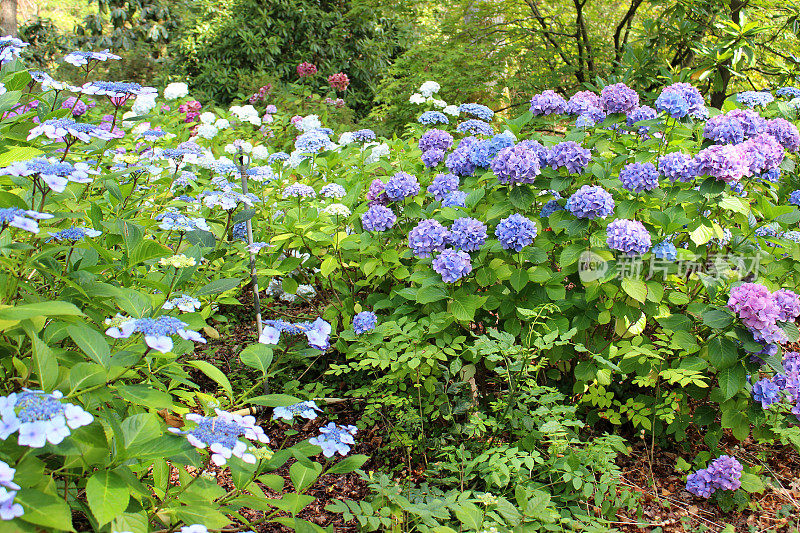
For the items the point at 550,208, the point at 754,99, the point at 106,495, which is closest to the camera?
the point at 106,495

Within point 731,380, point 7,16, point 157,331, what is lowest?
point 7,16

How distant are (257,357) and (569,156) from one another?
4.67ft

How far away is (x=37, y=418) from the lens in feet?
3.27

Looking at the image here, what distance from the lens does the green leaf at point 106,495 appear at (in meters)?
1.05

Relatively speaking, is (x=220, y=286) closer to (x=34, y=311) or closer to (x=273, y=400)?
(x=273, y=400)

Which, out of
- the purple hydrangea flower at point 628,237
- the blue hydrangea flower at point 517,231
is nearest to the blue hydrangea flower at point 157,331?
the blue hydrangea flower at point 517,231

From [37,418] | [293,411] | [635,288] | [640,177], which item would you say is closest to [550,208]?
[640,177]

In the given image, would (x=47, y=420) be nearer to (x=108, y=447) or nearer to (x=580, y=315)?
(x=108, y=447)

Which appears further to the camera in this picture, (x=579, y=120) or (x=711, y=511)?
(x=579, y=120)

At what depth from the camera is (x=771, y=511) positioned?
2275 mm

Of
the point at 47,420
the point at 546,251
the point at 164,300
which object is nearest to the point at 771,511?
the point at 546,251

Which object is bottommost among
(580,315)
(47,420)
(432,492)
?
(432,492)

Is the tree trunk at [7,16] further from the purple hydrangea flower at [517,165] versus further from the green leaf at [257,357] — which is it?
the green leaf at [257,357]

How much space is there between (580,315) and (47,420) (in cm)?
193
